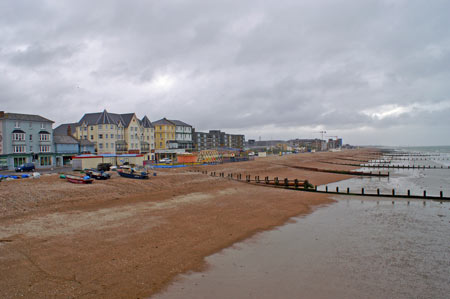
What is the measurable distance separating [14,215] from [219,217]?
1665 centimetres

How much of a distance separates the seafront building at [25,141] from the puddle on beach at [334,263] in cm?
5337

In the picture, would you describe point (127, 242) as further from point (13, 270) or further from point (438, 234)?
point (438, 234)

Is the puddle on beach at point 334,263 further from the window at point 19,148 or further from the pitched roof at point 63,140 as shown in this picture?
the pitched roof at point 63,140

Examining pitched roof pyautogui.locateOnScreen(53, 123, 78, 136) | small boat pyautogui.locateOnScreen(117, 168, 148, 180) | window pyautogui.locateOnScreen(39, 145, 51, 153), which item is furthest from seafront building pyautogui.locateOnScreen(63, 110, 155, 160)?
small boat pyautogui.locateOnScreen(117, 168, 148, 180)

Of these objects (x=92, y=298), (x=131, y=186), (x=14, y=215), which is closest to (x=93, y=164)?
(x=131, y=186)

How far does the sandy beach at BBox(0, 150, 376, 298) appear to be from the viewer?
471 inches

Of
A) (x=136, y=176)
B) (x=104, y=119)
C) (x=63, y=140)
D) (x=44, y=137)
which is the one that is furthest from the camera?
(x=104, y=119)

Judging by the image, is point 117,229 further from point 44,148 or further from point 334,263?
point 44,148

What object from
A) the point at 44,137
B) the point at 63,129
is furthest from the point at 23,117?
the point at 63,129

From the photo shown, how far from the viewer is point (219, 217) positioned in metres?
23.7

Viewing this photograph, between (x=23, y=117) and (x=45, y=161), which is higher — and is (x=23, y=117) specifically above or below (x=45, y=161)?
above

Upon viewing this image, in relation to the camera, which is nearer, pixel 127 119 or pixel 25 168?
pixel 25 168

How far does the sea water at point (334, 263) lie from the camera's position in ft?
38.6

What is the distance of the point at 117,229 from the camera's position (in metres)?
19.4
